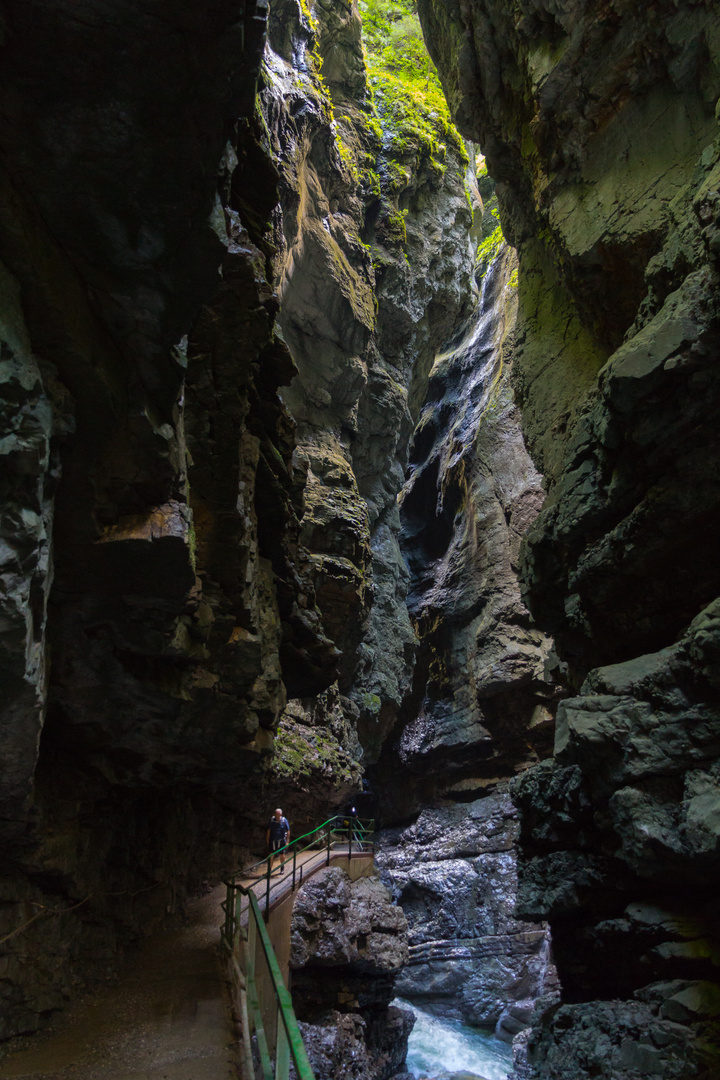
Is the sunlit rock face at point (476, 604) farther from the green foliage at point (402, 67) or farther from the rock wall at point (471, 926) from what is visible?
the green foliage at point (402, 67)

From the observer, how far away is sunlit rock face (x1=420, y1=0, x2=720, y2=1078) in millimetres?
6891

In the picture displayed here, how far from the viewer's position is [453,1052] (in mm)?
16500

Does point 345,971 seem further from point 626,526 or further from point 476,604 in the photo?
point 476,604

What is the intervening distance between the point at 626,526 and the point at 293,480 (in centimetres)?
501

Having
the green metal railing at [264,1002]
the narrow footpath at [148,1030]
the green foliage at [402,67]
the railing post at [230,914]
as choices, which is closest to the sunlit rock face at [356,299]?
the green foliage at [402,67]

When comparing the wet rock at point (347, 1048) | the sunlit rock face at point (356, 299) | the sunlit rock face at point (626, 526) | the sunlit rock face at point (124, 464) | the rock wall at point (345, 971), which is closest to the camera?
the sunlit rock face at point (124, 464)

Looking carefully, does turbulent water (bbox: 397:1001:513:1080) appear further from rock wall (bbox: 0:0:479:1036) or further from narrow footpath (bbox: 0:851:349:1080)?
narrow footpath (bbox: 0:851:349:1080)

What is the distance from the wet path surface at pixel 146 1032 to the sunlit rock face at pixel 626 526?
167 inches

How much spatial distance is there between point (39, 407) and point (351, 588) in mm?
13563

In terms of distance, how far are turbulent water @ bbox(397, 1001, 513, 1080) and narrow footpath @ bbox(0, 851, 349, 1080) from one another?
34.0ft

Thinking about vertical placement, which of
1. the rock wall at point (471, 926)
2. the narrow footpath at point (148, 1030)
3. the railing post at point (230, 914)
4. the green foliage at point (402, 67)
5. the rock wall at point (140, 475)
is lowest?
the rock wall at point (471, 926)

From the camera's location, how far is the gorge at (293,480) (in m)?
3.68

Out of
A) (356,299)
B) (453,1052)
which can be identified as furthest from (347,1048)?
(356,299)

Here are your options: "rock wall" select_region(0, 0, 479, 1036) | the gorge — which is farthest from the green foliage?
"rock wall" select_region(0, 0, 479, 1036)
